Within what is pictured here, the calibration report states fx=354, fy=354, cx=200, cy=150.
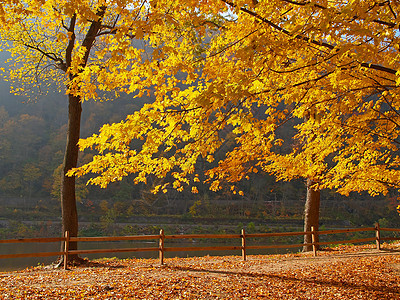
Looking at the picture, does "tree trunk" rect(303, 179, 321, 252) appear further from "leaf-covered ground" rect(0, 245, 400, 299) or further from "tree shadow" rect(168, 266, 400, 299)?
"tree shadow" rect(168, 266, 400, 299)

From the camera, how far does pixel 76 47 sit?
6.78 metres

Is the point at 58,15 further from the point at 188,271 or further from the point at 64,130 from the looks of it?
the point at 64,130

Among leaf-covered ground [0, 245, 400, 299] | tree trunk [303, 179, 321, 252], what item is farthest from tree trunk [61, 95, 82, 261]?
tree trunk [303, 179, 321, 252]

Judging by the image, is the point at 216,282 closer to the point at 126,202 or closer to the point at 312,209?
the point at 312,209

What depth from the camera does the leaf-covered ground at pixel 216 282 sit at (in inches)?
226

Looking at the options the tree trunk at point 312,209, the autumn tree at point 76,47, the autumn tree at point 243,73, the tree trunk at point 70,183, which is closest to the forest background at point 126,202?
the tree trunk at point 312,209

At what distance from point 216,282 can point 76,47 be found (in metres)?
5.17

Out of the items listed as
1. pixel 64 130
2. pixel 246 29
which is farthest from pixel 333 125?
pixel 64 130

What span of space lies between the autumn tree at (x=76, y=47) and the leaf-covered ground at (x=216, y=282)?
250cm

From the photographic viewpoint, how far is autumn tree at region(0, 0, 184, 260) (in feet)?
12.9

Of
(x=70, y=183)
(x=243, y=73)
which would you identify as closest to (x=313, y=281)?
(x=243, y=73)

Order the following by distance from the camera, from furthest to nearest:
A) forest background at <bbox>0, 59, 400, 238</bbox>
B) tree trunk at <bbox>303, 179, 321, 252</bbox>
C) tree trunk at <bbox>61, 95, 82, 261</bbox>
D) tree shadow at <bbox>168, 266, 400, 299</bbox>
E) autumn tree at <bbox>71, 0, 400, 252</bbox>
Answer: forest background at <bbox>0, 59, 400, 238</bbox> → tree trunk at <bbox>303, 179, 321, 252</bbox> → tree trunk at <bbox>61, 95, 82, 261</bbox> → tree shadow at <bbox>168, 266, 400, 299</bbox> → autumn tree at <bbox>71, 0, 400, 252</bbox>

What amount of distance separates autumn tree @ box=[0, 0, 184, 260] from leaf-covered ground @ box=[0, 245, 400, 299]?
2.50 metres

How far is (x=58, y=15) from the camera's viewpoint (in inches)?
174
